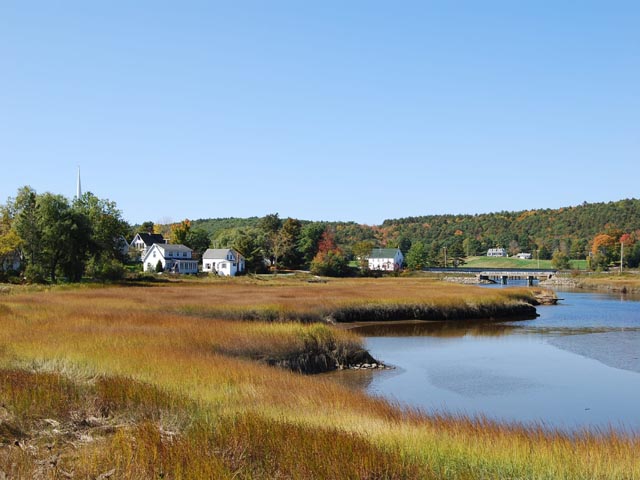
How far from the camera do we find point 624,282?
10681 cm

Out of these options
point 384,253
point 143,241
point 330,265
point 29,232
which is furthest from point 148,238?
point 29,232

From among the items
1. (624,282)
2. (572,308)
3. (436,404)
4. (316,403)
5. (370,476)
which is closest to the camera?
(370,476)

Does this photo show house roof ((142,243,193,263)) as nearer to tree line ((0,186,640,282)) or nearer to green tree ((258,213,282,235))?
tree line ((0,186,640,282))

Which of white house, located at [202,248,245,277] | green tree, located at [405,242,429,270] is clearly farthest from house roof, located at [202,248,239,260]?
green tree, located at [405,242,429,270]

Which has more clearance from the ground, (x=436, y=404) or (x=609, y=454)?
(x=609, y=454)

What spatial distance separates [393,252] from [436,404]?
148742 mm

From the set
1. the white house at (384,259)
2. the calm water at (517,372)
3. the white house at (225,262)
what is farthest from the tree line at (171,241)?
the calm water at (517,372)

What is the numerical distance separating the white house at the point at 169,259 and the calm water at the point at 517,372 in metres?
69.7

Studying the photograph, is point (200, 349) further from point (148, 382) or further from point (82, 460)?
point (82, 460)

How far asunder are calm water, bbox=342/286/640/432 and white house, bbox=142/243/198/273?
69750 millimetres

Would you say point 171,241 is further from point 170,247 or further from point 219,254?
point 219,254

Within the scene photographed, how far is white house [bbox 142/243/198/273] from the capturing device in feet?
348

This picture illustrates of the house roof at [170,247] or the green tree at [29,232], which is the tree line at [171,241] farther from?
the house roof at [170,247]

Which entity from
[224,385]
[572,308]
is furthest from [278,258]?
[224,385]
